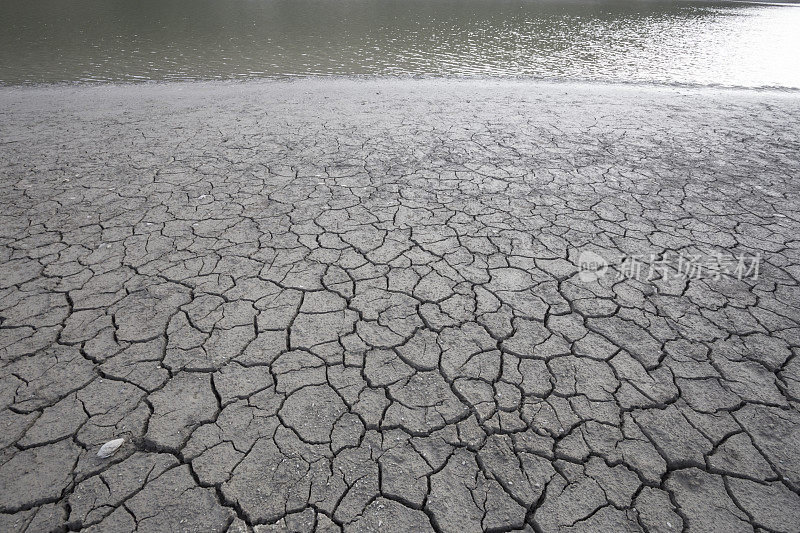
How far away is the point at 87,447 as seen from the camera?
1.96m

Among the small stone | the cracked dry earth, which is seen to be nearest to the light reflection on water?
the cracked dry earth

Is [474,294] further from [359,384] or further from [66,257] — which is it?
[66,257]

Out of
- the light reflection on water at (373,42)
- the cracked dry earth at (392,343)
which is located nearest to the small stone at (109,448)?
the cracked dry earth at (392,343)

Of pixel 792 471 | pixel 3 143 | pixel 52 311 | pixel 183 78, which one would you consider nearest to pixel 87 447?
pixel 52 311

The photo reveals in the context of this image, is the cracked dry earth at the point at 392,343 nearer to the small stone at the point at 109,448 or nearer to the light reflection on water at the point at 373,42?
the small stone at the point at 109,448

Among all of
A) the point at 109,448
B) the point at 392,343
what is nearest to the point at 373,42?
the point at 392,343

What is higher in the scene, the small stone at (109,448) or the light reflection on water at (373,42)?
the light reflection on water at (373,42)

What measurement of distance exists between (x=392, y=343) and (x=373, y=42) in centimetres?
1348

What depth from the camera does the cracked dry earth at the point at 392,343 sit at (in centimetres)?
181

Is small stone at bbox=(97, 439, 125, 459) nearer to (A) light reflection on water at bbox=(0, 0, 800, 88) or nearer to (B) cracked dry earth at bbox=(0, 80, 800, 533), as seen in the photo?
(B) cracked dry earth at bbox=(0, 80, 800, 533)

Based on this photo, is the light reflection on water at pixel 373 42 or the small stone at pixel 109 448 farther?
the light reflection on water at pixel 373 42

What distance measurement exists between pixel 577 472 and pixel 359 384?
1.10 meters

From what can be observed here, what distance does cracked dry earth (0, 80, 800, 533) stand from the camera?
181cm

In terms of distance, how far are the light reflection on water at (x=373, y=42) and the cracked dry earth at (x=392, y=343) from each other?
21.3 ft
